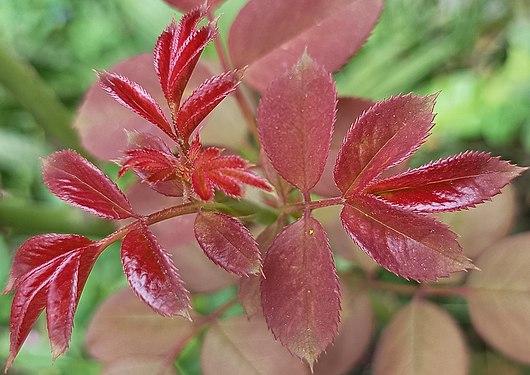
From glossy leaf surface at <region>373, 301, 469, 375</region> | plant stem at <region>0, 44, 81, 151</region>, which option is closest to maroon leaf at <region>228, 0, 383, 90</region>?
glossy leaf surface at <region>373, 301, 469, 375</region>

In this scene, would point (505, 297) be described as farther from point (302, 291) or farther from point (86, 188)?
point (86, 188)

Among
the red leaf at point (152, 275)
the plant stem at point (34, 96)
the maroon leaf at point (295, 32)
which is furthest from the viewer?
the plant stem at point (34, 96)

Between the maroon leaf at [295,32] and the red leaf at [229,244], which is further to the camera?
the maroon leaf at [295,32]

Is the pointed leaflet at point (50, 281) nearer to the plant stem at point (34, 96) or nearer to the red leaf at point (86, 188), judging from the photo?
the red leaf at point (86, 188)

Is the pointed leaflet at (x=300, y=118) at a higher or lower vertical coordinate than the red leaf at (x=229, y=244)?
higher

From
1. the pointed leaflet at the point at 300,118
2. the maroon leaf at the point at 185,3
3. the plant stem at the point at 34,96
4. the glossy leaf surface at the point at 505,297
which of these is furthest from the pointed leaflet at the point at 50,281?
the plant stem at the point at 34,96

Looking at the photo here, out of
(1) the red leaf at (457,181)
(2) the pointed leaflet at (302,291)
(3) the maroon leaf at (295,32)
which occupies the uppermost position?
(3) the maroon leaf at (295,32)

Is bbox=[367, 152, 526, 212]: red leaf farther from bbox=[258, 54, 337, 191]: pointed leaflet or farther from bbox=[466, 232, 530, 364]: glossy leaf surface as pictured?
bbox=[466, 232, 530, 364]: glossy leaf surface
